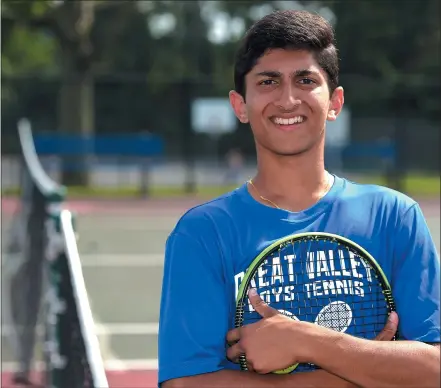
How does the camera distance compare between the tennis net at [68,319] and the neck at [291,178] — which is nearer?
the neck at [291,178]

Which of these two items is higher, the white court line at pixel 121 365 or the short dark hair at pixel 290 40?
the short dark hair at pixel 290 40

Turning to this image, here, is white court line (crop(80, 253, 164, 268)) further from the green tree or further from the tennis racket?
the tennis racket

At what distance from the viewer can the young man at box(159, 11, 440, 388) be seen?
7.36 feet

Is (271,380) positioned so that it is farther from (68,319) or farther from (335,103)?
(68,319)

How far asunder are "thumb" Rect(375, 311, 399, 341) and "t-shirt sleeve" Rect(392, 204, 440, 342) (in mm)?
42

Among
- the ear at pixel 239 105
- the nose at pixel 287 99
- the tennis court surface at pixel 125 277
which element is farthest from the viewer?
the tennis court surface at pixel 125 277

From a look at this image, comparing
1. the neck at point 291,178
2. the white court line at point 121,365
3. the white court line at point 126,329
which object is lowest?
the white court line at point 121,365

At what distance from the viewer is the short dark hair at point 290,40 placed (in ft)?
8.01

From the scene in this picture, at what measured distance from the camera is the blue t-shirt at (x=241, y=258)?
7.57 feet

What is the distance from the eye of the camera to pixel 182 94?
29.1 m

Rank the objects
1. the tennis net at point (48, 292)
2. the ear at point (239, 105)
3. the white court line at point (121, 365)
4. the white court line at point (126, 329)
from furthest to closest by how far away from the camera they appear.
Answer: the white court line at point (126, 329)
the white court line at point (121, 365)
the tennis net at point (48, 292)
the ear at point (239, 105)

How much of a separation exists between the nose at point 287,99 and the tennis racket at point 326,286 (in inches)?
13.1

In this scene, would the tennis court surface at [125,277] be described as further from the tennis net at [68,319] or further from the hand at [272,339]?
the hand at [272,339]

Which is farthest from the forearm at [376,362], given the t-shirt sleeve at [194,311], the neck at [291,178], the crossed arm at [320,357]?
the neck at [291,178]
